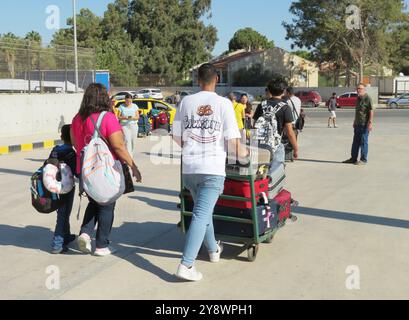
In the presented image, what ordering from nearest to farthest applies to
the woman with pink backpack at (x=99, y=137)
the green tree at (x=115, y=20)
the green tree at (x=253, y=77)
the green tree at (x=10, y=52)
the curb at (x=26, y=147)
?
the woman with pink backpack at (x=99, y=137) → the curb at (x=26, y=147) → the green tree at (x=10, y=52) → the green tree at (x=253, y=77) → the green tree at (x=115, y=20)

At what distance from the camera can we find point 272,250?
18.5ft

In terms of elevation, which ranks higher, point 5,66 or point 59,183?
point 5,66

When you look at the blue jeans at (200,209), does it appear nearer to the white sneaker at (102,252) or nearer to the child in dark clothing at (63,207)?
the white sneaker at (102,252)

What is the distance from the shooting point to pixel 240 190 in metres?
5.15

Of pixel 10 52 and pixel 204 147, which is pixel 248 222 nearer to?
pixel 204 147

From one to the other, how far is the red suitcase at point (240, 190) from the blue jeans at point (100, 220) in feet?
3.47

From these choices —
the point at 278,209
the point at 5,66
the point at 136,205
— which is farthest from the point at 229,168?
the point at 5,66

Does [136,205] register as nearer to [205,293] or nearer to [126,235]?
[126,235]

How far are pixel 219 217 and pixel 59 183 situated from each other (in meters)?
1.57

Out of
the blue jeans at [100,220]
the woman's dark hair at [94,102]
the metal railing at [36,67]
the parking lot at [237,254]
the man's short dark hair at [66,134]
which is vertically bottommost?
the parking lot at [237,254]

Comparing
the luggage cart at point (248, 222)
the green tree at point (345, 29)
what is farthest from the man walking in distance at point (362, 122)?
the green tree at point (345, 29)

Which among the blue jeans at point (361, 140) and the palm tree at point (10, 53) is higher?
the palm tree at point (10, 53)

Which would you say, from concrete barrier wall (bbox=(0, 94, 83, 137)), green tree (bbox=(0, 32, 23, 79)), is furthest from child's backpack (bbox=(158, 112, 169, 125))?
green tree (bbox=(0, 32, 23, 79))

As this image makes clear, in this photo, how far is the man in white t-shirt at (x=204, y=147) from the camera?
461 centimetres
